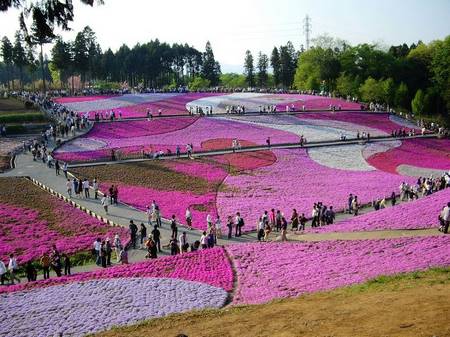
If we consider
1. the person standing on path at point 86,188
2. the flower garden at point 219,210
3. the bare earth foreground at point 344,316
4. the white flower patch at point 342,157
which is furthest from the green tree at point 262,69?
the bare earth foreground at point 344,316

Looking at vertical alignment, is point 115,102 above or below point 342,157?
above

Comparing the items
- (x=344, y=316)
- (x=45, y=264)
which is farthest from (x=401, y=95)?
(x=344, y=316)

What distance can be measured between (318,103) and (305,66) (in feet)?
118

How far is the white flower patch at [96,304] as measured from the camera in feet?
57.4

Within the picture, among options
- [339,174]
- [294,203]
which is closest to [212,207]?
[294,203]

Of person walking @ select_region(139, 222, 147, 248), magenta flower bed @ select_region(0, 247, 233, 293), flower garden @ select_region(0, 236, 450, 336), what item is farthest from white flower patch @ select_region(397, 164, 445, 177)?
magenta flower bed @ select_region(0, 247, 233, 293)

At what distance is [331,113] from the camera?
7931 centimetres

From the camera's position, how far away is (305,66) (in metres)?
120

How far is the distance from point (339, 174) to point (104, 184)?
73.5ft

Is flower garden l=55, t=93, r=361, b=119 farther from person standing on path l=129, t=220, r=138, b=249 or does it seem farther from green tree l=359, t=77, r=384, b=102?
person standing on path l=129, t=220, r=138, b=249

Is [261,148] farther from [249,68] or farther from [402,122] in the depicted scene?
[249,68]

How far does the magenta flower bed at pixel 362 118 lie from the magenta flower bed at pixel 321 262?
51.2 metres

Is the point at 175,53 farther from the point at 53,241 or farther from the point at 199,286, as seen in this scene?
the point at 199,286

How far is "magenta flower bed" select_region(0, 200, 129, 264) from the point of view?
2809cm
